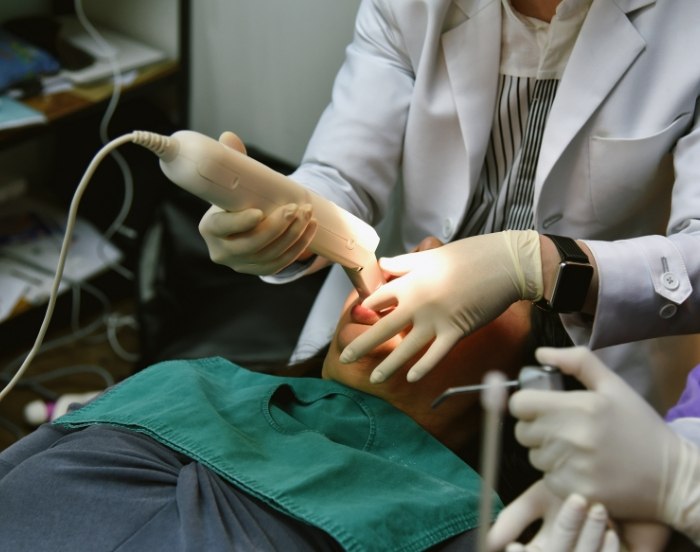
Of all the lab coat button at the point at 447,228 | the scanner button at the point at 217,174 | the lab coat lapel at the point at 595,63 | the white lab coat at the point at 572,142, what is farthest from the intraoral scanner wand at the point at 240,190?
the lab coat lapel at the point at 595,63

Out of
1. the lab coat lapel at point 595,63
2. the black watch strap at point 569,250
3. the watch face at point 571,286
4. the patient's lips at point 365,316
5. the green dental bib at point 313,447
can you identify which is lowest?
the green dental bib at point 313,447

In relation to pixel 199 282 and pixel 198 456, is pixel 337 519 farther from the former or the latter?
pixel 199 282

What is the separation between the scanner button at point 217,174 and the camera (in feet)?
3.20

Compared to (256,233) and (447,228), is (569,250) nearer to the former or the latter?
(447,228)

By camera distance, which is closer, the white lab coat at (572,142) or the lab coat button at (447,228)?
the white lab coat at (572,142)

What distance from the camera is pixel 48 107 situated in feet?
6.07

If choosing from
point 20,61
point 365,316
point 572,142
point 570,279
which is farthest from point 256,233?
point 20,61

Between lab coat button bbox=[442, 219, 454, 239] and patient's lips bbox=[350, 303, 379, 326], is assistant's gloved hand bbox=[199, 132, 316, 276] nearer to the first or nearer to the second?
patient's lips bbox=[350, 303, 379, 326]

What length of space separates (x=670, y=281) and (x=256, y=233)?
1.90 ft

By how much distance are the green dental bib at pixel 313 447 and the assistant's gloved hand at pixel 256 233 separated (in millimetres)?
188

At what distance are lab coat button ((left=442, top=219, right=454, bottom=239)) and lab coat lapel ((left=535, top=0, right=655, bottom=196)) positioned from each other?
0.23 metres

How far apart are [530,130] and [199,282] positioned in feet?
3.04

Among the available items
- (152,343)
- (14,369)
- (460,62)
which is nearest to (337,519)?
(460,62)

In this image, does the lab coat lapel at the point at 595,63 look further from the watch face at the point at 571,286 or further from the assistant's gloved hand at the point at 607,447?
the assistant's gloved hand at the point at 607,447
